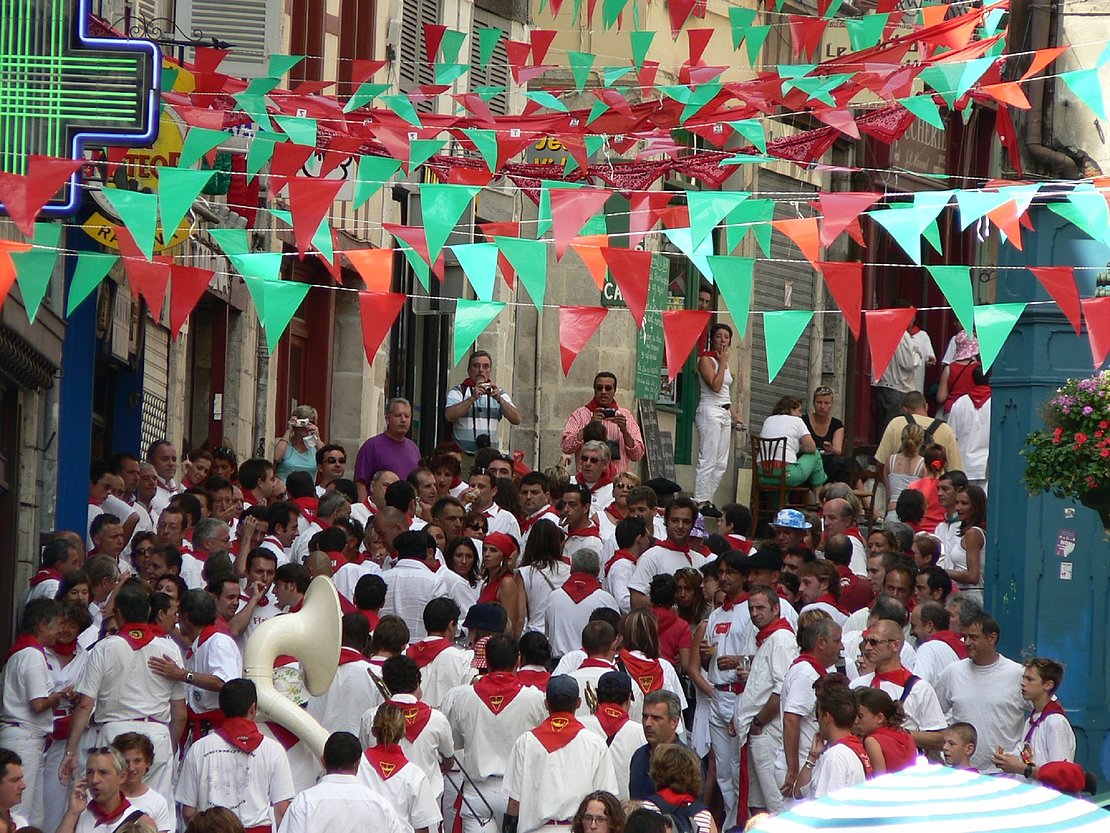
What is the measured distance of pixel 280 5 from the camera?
20359 millimetres

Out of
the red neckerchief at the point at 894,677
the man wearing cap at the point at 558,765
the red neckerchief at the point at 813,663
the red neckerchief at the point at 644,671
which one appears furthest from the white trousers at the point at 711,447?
the man wearing cap at the point at 558,765

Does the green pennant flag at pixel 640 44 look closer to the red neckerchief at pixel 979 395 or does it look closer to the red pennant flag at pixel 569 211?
the red pennant flag at pixel 569 211

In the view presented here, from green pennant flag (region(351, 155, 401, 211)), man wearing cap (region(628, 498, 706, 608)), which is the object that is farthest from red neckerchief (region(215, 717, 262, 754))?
green pennant flag (region(351, 155, 401, 211))

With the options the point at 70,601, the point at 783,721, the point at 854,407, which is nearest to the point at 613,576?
the point at 783,721

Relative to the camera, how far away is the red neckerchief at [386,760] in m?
11.2

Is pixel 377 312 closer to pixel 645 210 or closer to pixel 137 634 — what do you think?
pixel 137 634

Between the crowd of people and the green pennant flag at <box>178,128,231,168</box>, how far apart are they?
7.20 ft

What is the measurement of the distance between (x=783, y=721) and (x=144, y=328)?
8.17m

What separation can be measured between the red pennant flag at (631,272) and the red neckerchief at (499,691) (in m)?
2.05

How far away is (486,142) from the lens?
15.2 m

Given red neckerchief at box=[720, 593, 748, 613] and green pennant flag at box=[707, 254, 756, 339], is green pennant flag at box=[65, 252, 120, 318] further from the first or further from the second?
red neckerchief at box=[720, 593, 748, 613]

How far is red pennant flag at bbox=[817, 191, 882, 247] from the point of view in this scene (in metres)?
11.3

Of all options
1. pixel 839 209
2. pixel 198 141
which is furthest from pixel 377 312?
pixel 198 141

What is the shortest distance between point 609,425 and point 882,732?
28.1 feet
